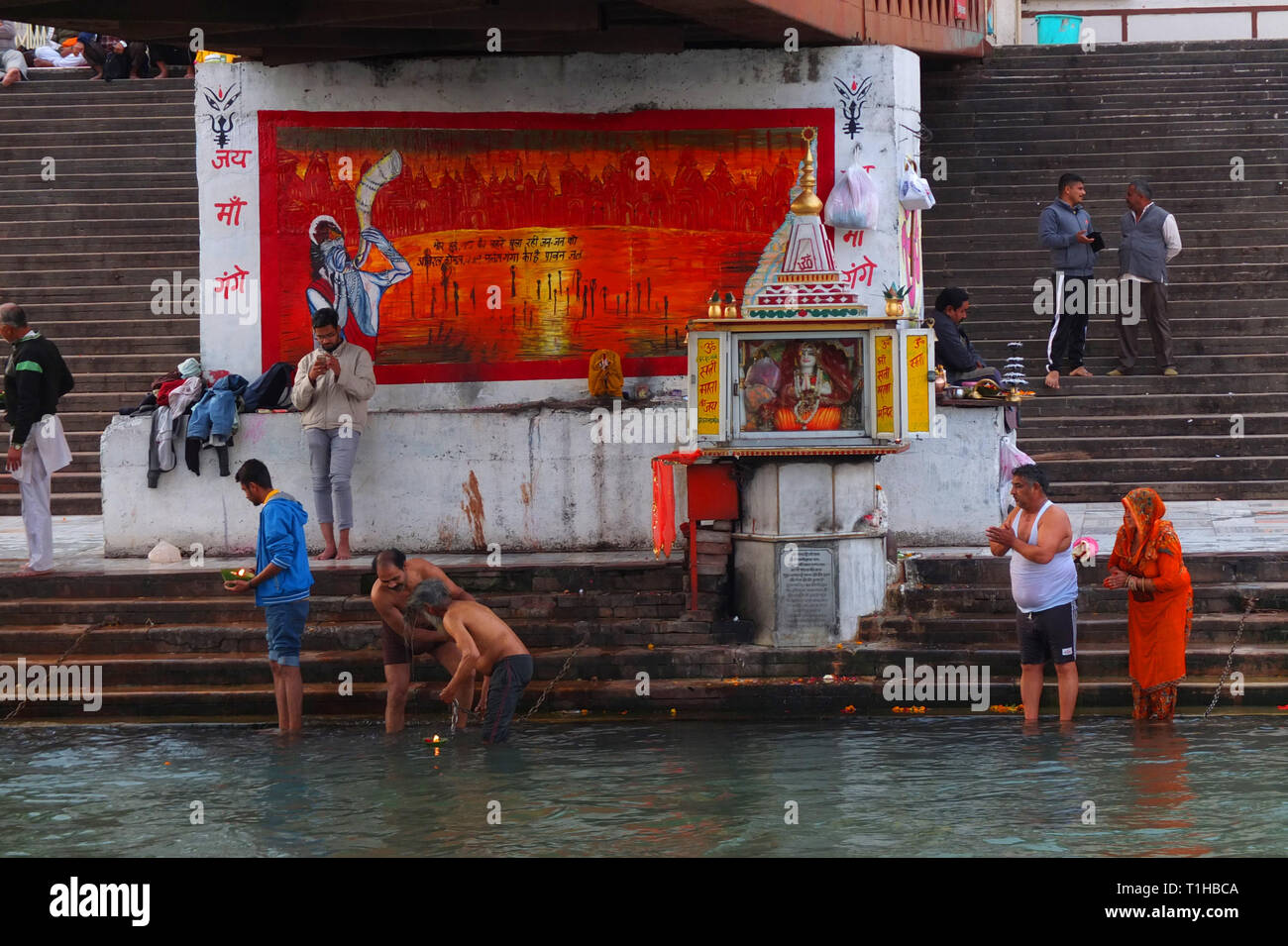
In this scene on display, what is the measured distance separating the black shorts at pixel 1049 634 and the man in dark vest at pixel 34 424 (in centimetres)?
662

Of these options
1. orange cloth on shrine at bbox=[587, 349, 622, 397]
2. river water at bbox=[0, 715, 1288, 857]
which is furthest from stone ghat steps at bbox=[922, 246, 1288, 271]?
river water at bbox=[0, 715, 1288, 857]

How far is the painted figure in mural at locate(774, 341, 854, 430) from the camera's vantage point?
1130cm

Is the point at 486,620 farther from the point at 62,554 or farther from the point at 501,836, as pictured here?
the point at 62,554

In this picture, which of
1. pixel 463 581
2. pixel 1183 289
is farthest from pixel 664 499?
pixel 1183 289

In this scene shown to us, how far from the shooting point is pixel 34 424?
12211mm

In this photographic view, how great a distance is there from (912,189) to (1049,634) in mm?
4163

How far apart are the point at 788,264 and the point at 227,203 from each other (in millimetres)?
4592

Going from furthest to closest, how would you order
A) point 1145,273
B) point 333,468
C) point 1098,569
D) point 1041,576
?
1. point 1145,273
2. point 333,468
3. point 1098,569
4. point 1041,576

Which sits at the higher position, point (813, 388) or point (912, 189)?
point (912, 189)

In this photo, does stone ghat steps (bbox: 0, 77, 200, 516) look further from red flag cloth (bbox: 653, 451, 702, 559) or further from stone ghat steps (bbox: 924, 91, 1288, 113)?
stone ghat steps (bbox: 924, 91, 1288, 113)

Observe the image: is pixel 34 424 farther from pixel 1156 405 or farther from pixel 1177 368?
pixel 1177 368

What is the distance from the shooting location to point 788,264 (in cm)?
1136

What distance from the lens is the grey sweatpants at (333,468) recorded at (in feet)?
40.9

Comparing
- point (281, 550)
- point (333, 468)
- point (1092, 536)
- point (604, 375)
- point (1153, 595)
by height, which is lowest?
point (1153, 595)
